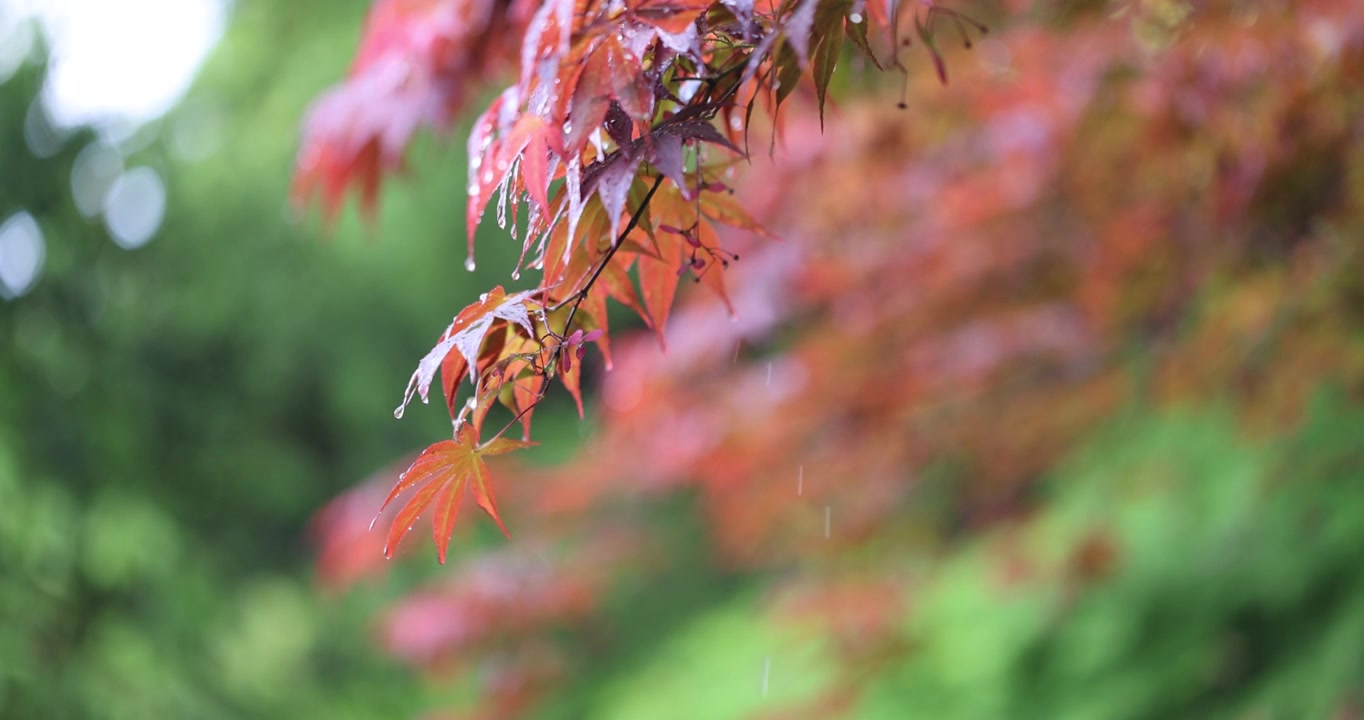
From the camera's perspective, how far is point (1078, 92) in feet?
5.16

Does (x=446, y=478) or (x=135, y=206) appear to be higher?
(x=135, y=206)

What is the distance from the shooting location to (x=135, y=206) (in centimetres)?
422

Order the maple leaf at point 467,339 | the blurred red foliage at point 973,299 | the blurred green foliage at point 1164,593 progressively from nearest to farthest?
the maple leaf at point 467,339 → the blurred red foliage at point 973,299 → the blurred green foliage at point 1164,593

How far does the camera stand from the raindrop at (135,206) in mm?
4035

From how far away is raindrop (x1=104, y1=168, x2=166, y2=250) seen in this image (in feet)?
13.2

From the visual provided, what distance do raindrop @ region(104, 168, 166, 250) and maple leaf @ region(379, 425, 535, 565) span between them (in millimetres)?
3931

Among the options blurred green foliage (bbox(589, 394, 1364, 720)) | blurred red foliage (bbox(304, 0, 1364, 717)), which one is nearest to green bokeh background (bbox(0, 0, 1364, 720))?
blurred green foliage (bbox(589, 394, 1364, 720))

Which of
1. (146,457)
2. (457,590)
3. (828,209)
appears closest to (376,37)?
(828,209)

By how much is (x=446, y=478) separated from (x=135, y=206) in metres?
4.15

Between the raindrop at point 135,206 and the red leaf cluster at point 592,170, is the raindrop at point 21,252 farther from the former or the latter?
the red leaf cluster at point 592,170

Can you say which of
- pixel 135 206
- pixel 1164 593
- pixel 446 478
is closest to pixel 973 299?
pixel 1164 593

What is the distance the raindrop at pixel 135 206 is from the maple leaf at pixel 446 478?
3.93 metres

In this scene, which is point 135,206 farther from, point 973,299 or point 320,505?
point 973,299

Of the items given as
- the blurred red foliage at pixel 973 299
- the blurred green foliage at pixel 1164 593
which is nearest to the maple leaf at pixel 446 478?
the blurred red foliage at pixel 973 299
